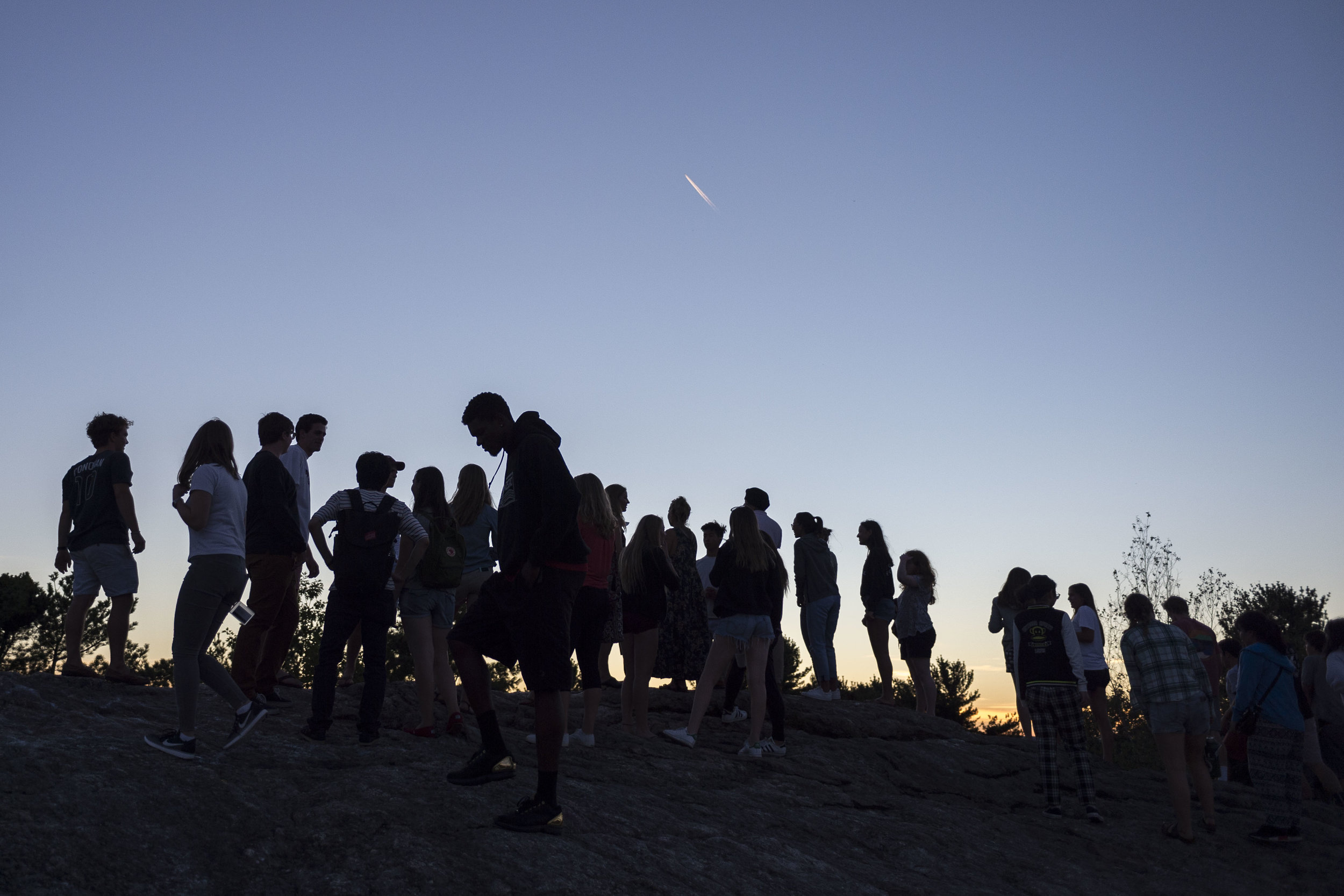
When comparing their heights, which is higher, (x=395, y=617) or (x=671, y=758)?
(x=395, y=617)

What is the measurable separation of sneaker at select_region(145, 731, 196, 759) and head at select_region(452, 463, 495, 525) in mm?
2385

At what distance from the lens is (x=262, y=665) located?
6961mm

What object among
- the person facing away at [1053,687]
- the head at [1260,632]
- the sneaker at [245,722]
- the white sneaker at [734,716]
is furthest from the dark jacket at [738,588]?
the head at [1260,632]

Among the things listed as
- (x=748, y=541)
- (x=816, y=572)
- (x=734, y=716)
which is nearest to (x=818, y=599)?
(x=816, y=572)

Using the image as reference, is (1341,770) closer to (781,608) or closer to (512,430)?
(781,608)

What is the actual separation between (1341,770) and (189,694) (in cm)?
966

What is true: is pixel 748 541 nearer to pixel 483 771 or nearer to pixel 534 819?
pixel 483 771

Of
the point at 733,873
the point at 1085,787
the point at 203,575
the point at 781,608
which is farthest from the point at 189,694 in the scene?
the point at 1085,787

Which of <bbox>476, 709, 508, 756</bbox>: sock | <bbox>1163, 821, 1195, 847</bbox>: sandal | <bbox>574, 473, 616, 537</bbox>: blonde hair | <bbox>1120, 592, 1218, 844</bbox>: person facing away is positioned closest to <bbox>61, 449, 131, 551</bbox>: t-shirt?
<bbox>574, 473, 616, 537</bbox>: blonde hair

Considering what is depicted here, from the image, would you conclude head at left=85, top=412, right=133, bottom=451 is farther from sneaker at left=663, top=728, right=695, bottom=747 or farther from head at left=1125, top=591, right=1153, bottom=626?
head at left=1125, top=591, right=1153, bottom=626

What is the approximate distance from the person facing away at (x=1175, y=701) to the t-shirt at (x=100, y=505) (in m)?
7.19

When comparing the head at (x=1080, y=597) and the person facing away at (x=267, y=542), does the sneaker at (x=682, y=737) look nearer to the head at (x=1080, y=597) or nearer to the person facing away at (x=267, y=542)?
the person facing away at (x=267, y=542)

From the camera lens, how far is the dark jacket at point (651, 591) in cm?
752

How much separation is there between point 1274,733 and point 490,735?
20.7 ft
